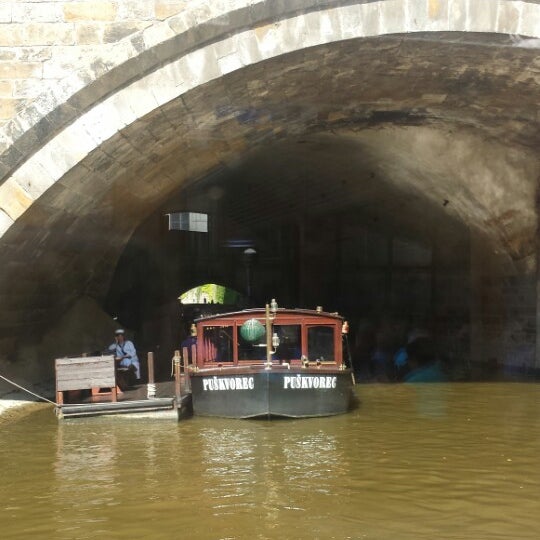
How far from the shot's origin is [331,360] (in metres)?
11.2

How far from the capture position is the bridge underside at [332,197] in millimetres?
9594

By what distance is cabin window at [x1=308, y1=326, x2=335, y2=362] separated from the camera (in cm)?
1117

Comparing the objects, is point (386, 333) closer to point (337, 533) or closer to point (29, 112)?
point (29, 112)

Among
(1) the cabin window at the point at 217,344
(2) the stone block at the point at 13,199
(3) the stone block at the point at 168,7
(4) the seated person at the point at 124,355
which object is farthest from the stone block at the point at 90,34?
(4) the seated person at the point at 124,355

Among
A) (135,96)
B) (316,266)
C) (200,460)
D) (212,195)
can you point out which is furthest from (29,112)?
(316,266)

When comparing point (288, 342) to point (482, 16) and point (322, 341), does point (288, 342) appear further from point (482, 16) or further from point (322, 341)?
point (482, 16)

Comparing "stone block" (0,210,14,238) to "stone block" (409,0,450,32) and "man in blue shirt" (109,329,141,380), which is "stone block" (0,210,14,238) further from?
"stone block" (409,0,450,32)

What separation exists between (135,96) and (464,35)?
12.5 feet

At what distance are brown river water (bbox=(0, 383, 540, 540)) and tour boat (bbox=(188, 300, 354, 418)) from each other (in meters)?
0.26

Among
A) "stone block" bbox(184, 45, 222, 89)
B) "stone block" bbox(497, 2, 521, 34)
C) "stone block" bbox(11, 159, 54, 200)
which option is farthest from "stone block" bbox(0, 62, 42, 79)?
"stone block" bbox(497, 2, 521, 34)

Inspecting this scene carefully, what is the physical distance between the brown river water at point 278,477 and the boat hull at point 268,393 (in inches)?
7.8

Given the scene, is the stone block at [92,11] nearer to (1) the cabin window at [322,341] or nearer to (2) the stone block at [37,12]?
(2) the stone block at [37,12]

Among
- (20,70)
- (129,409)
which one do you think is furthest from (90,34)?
(129,409)

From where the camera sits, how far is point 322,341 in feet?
36.8
